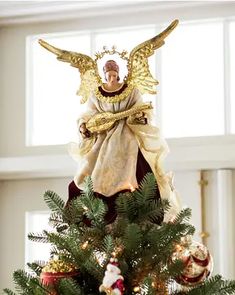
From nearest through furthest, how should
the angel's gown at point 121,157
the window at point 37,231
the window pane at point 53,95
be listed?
1. the angel's gown at point 121,157
2. the window at point 37,231
3. the window pane at point 53,95

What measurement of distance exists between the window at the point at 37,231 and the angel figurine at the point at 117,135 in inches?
54.7

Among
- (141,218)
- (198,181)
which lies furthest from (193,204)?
(141,218)

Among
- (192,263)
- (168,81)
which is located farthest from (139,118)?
(168,81)

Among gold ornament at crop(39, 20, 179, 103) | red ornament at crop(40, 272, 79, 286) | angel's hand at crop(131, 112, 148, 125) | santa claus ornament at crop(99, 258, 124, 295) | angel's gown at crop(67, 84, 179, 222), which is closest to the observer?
santa claus ornament at crop(99, 258, 124, 295)

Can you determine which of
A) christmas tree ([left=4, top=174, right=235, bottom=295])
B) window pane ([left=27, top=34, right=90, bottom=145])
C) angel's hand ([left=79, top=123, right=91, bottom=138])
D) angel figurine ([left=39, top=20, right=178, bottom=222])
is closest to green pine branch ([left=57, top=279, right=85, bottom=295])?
christmas tree ([left=4, top=174, right=235, bottom=295])

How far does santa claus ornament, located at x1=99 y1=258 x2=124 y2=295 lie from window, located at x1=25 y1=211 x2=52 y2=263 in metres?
2.17

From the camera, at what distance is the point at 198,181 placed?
428 cm

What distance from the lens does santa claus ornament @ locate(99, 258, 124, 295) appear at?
232cm

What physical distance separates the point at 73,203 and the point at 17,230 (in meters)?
2.04

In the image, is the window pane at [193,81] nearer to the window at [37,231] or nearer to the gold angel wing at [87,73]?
the window at [37,231]

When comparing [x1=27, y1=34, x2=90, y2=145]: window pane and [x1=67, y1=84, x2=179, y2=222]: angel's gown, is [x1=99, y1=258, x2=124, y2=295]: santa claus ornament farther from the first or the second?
[x1=27, y1=34, x2=90, y2=145]: window pane

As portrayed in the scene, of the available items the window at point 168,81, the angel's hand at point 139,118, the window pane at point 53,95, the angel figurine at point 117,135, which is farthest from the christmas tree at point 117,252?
the window pane at point 53,95

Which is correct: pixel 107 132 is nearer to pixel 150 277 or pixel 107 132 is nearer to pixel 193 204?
pixel 150 277

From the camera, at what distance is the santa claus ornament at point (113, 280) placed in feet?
7.61
